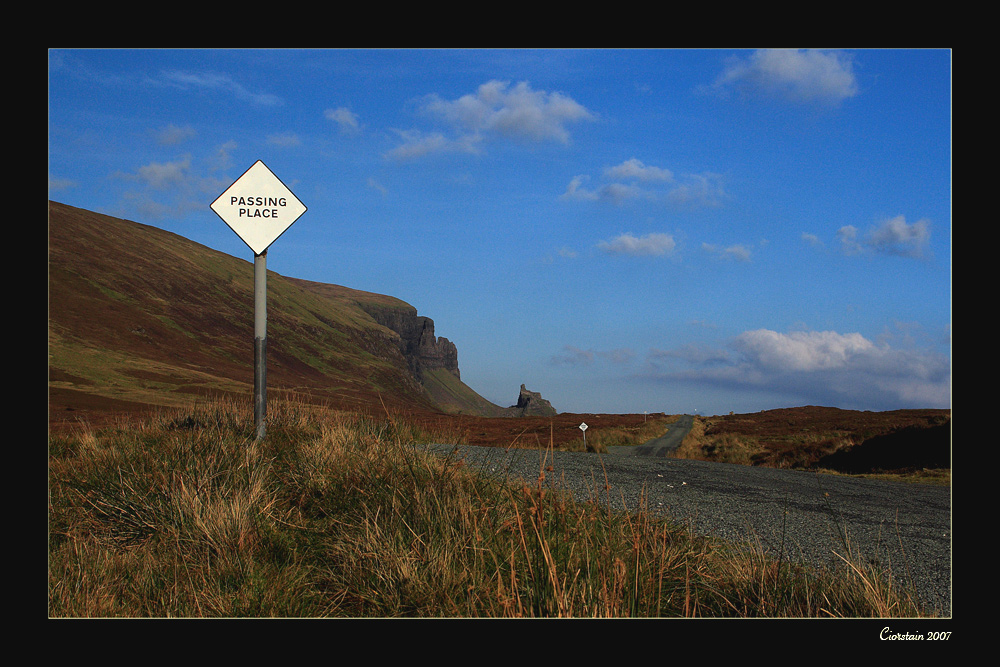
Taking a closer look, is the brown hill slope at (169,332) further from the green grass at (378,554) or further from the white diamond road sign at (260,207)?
the green grass at (378,554)

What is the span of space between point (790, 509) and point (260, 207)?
6.61 m

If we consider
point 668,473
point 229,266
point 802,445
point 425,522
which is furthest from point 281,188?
point 229,266

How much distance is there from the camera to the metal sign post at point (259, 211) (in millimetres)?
6328

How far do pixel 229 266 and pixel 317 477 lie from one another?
117909mm

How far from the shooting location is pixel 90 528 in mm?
4184

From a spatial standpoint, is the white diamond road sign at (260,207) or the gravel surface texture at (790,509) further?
the white diamond road sign at (260,207)

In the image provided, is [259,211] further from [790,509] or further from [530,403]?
[530,403]

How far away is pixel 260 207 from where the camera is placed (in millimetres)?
6367

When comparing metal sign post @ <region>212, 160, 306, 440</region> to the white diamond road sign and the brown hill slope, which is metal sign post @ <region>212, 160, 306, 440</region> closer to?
the white diamond road sign

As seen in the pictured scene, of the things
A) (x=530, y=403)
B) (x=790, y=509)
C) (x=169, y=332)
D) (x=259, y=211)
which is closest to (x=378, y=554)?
(x=259, y=211)

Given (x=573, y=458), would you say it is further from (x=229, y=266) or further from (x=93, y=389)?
(x=229, y=266)

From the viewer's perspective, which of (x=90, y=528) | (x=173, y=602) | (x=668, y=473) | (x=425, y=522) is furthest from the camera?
(x=668, y=473)

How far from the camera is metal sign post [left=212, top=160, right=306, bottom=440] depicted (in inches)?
249

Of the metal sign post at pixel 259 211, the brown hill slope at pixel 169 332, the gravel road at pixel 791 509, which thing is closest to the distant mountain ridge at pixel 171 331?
the brown hill slope at pixel 169 332
